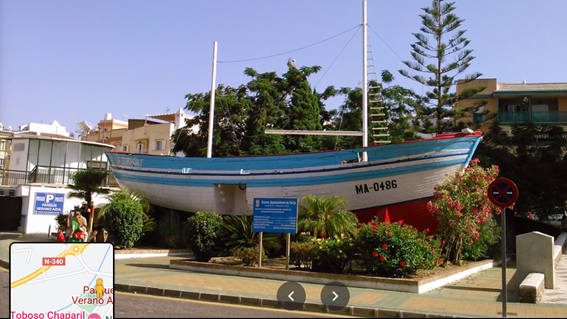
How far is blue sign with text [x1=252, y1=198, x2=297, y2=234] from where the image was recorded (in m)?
12.9

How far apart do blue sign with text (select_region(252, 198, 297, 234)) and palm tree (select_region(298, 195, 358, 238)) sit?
1.79m

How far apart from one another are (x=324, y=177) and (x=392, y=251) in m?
6.35

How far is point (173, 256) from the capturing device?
17.8 metres

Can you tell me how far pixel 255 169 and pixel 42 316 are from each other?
14.3 metres

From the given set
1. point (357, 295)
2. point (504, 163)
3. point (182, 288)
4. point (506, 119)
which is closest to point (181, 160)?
point (182, 288)

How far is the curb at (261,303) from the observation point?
27.8 ft

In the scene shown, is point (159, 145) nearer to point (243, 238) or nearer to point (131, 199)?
point (131, 199)

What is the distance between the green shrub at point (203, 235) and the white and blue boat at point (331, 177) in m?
3.66

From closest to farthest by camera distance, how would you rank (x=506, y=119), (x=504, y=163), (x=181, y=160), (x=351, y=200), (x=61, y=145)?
(x=351, y=200), (x=181, y=160), (x=504, y=163), (x=61, y=145), (x=506, y=119)

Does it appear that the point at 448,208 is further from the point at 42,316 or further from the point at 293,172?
the point at 42,316

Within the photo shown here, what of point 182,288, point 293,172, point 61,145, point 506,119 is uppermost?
point 506,119

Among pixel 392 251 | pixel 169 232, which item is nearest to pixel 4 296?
pixel 392 251

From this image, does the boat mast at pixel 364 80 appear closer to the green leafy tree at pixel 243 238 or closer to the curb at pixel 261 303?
the green leafy tree at pixel 243 238

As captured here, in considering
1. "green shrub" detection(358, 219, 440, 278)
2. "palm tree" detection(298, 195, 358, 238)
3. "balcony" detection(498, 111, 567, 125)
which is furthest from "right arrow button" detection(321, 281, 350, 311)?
"balcony" detection(498, 111, 567, 125)
